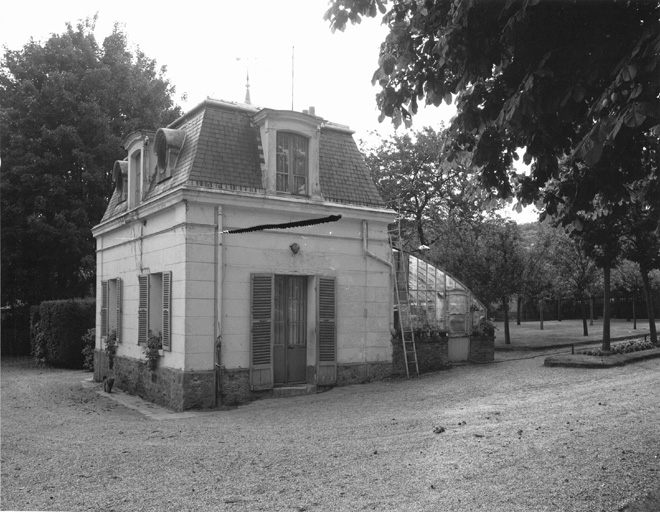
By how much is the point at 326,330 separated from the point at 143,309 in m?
4.26

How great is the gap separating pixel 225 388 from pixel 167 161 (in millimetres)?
5112

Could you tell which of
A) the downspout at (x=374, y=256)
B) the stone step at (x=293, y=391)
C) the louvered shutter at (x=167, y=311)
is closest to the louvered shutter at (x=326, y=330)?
the stone step at (x=293, y=391)

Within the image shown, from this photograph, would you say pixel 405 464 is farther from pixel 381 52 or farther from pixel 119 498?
pixel 381 52

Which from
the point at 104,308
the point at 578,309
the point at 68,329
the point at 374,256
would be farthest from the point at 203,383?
the point at 578,309

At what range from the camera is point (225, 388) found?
12188mm

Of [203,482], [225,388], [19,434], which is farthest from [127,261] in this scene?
[203,482]

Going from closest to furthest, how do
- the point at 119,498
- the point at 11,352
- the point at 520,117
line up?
the point at 520,117
the point at 119,498
the point at 11,352

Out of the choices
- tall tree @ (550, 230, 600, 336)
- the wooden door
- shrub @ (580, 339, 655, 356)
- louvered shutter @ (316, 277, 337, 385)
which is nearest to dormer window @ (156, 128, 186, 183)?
the wooden door

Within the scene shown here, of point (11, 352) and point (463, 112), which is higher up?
point (463, 112)

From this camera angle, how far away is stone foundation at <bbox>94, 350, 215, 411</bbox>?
464 inches

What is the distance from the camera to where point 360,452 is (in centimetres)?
748

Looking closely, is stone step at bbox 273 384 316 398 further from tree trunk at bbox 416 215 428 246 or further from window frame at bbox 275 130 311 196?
tree trunk at bbox 416 215 428 246

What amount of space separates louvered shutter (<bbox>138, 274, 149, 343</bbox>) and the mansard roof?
1926 millimetres

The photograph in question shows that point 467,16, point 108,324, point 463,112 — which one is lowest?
point 108,324
